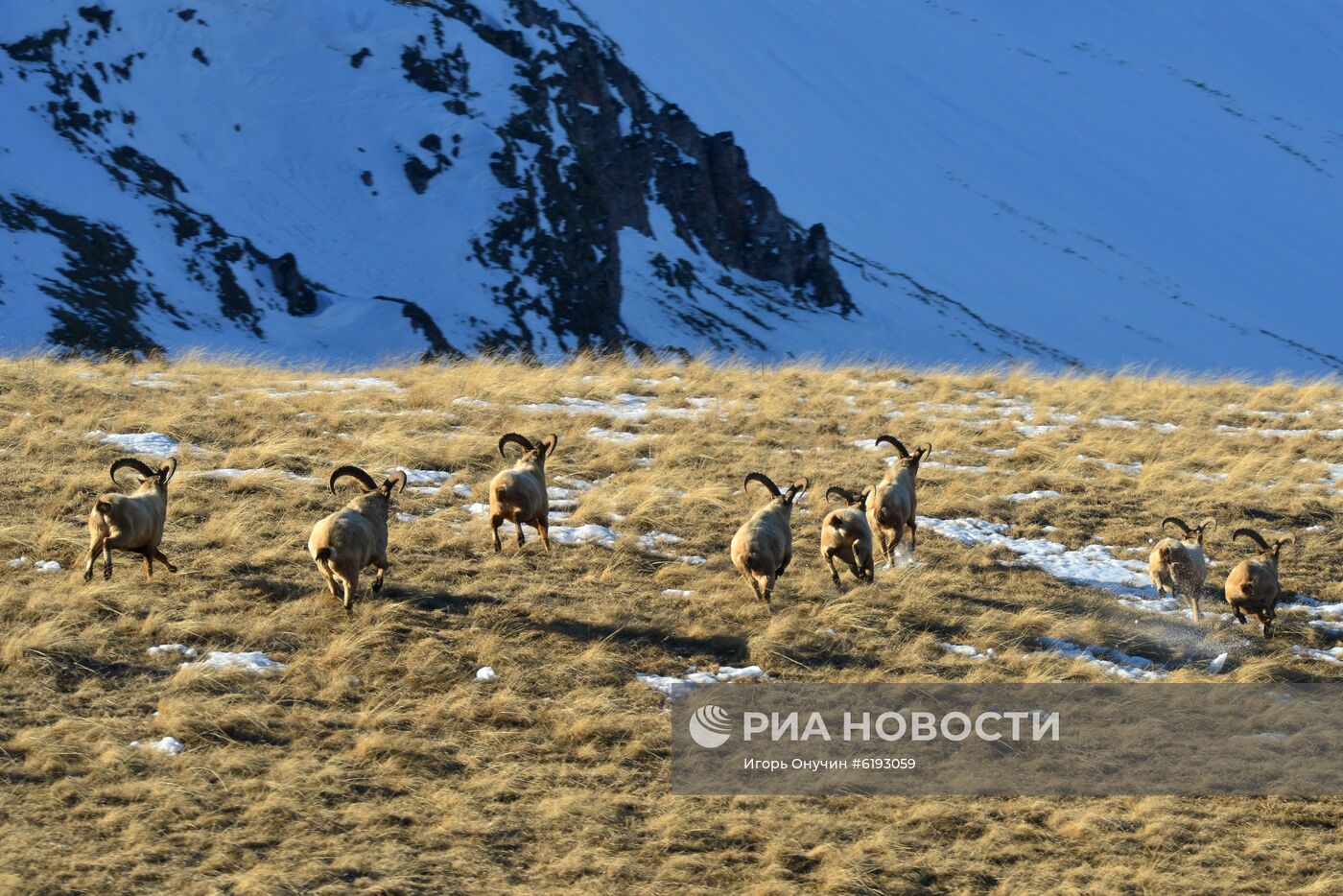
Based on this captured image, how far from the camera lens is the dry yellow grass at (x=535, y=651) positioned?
28.1 ft

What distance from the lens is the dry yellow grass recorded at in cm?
858

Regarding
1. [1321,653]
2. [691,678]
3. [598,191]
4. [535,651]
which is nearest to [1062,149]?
[598,191]

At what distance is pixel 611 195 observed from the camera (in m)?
69.6

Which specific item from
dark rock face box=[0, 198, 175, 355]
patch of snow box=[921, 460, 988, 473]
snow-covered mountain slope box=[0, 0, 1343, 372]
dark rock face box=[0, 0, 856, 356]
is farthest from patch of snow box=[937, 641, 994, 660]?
dark rock face box=[0, 0, 856, 356]

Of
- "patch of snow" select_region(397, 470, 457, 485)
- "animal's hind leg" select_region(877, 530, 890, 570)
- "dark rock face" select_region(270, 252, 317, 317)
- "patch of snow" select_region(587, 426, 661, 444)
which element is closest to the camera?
"animal's hind leg" select_region(877, 530, 890, 570)

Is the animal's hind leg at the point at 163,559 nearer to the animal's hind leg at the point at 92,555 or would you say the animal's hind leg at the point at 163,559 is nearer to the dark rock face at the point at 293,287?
the animal's hind leg at the point at 92,555

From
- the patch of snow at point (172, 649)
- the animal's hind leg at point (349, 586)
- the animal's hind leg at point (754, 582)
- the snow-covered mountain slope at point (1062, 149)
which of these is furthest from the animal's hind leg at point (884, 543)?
the snow-covered mountain slope at point (1062, 149)

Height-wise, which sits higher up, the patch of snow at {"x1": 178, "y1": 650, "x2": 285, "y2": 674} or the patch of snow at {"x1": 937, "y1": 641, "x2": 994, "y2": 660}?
the patch of snow at {"x1": 937, "y1": 641, "x2": 994, "y2": 660}

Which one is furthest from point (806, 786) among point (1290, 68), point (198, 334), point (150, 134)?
point (1290, 68)

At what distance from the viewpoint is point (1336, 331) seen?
9219cm

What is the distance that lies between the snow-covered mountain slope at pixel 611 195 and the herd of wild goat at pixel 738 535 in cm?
1178

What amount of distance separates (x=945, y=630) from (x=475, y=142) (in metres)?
54.2

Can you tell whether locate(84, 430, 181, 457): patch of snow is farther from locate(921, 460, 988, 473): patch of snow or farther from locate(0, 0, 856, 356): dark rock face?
locate(0, 0, 856, 356): dark rock face

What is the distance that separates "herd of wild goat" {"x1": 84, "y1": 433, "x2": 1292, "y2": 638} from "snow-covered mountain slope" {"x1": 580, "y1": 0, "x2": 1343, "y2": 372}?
66465 millimetres
